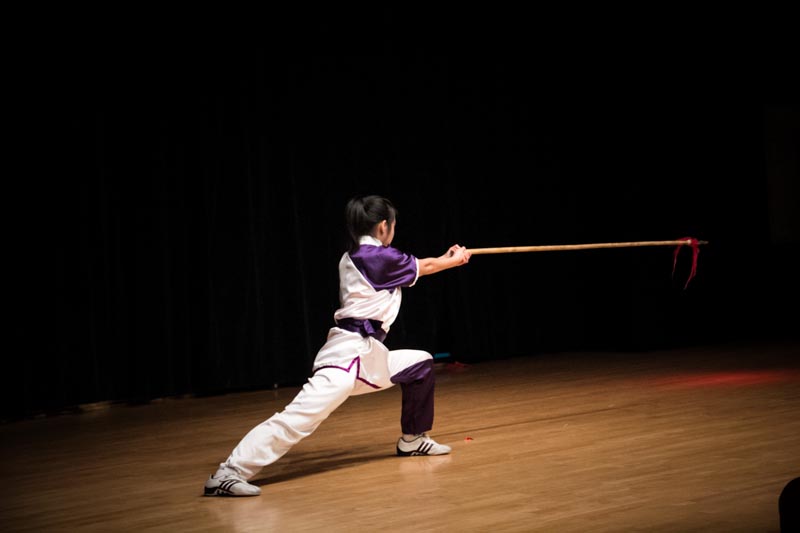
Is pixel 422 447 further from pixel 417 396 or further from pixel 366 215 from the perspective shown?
pixel 366 215

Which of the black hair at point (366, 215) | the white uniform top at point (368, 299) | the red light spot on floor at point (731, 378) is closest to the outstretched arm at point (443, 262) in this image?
the white uniform top at point (368, 299)

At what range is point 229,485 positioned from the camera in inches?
134

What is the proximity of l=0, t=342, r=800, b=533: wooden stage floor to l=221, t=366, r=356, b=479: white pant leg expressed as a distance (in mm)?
134

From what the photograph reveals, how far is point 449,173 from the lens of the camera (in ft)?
24.5

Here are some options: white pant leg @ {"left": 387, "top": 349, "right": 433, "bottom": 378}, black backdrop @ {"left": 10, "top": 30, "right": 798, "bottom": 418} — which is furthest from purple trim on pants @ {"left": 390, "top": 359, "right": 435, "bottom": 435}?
black backdrop @ {"left": 10, "top": 30, "right": 798, "bottom": 418}

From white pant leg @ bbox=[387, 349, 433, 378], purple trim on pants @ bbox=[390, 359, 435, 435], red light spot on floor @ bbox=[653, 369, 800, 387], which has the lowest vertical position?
red light spot on floor @ bbox=[653, 369, 800, 387]

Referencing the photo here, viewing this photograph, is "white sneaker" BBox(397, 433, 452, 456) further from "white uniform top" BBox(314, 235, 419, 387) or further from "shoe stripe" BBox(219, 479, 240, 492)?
"shoe stripe" BBox(219, 479, 240, 492)

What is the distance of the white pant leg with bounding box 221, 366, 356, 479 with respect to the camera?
342cm

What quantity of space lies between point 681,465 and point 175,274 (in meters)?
3.83

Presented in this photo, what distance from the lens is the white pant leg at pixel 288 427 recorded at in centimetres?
342

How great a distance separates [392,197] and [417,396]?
137 inches

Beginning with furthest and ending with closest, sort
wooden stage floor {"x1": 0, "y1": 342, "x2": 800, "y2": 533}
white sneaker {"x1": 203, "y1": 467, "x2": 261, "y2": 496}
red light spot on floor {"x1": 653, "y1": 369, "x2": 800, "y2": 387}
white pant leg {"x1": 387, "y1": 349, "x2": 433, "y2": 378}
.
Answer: red light spot on floor {"x1": 653, "y1": 369, "x2": 800, "y2": 387}
white pant leg {"x1": 387, "y1": 349, "x2": 433, "y2": 378}
white sneaker {"x1": 203, "y1": 467, "x2": 261, "y2": 496}
wooden stage floor {"x1": 0, "y1": 342, "x2": 800, "y2": 533}

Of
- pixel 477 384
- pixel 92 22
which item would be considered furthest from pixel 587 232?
pixel 92 22

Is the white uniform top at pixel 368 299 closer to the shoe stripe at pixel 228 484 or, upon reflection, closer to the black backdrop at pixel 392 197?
the shoe stripe at pixel 228 484
